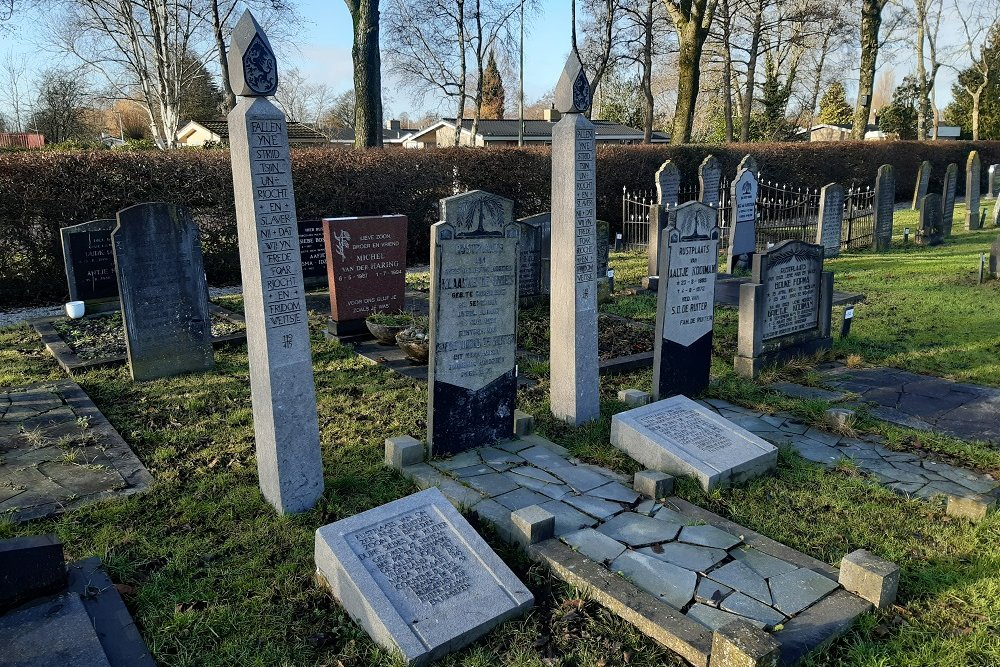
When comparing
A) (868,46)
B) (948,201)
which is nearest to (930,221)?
(948,201)

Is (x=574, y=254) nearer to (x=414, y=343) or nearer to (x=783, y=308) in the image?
(x=414, y=343)

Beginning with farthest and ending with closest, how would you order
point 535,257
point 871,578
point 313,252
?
point 313,252 → point 535,257 → point 871,578

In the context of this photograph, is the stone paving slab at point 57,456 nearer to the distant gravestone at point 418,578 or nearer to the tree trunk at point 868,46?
the distant gravestone at point 418,578

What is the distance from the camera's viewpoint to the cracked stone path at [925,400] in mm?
5906

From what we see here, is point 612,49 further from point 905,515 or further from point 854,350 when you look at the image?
point 905,515

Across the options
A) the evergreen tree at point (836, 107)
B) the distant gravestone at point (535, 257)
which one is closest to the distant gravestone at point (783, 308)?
the distant gravestone at point (535, 257)

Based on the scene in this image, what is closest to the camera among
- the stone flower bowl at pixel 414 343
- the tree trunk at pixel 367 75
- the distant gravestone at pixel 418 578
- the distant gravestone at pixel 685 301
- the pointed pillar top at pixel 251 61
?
the distant gravestone at pixel 418 578

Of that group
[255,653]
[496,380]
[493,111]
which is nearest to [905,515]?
[496,380]

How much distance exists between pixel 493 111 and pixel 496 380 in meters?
58.5

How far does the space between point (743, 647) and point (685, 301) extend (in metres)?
3.95

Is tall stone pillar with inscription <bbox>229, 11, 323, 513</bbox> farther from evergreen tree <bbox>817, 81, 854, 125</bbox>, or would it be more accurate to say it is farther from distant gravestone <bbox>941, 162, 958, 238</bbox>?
evergreen tree <bbox>817, 81, 854, 125</bbox>

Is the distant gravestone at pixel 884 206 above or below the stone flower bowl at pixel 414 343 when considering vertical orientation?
above

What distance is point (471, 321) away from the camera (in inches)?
205

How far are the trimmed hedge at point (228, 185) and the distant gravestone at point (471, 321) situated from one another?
31.8ft
